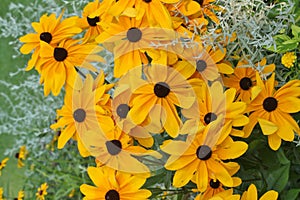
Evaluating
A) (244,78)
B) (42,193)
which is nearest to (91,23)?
(244,78)

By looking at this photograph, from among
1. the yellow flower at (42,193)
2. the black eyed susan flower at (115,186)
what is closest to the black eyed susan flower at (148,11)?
the black eyed susan flower at (115,186)

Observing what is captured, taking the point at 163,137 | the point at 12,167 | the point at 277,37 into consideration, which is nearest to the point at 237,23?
the point at 277,37

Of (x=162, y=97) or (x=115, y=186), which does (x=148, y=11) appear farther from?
(x=115, y=186)

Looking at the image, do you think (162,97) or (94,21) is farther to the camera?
(94,21)

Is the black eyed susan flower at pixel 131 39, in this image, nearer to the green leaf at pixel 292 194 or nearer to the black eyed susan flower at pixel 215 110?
the black eyed susan flower at pixel 215 110

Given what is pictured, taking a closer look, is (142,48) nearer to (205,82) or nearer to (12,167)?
(205,82)

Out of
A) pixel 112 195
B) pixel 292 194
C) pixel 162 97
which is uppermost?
pixel 162 97

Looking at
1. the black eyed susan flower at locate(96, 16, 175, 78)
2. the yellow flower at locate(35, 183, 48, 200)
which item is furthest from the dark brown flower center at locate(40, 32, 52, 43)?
the yellow flower at locate(35, 183, 48, 200)
